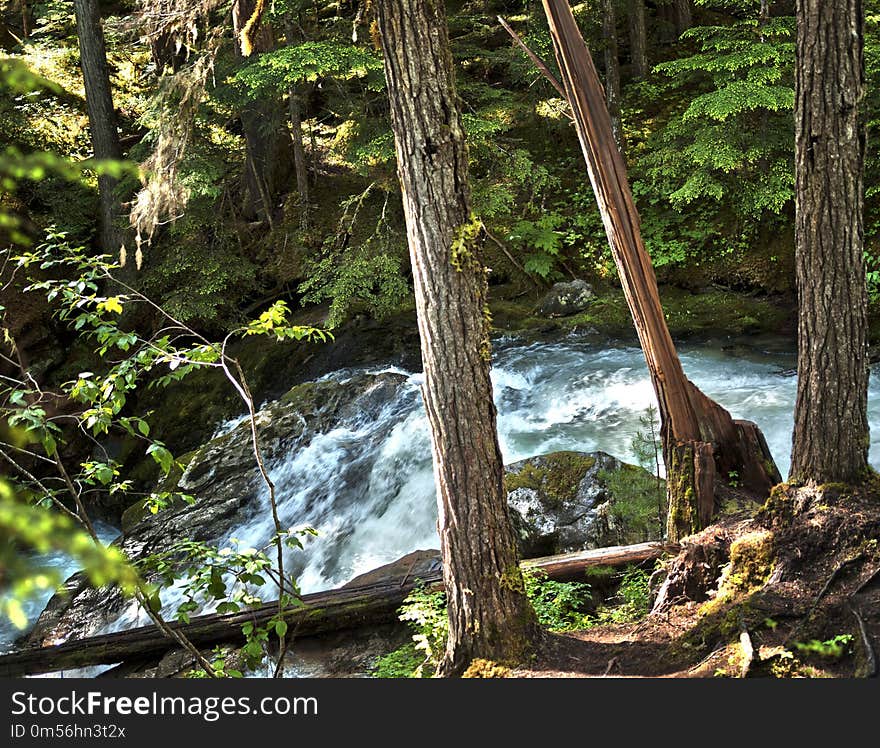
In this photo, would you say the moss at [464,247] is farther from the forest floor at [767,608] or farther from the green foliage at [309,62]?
the green foliage at [309,62]

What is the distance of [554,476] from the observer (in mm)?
7047

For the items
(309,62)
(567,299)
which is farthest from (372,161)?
(567,299)

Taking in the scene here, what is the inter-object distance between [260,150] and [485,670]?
37.2 feet

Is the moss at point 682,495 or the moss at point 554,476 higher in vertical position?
the moss at point 682,495

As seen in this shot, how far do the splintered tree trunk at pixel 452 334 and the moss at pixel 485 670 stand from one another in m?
0.04

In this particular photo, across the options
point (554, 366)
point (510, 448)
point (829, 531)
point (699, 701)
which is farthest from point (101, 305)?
point (554, 366)

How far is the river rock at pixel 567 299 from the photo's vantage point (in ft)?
38.4

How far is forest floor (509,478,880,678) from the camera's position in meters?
3.71

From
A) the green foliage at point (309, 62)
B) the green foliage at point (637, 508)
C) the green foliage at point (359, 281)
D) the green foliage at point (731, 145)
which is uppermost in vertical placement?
the green foliage at point (309, 62)

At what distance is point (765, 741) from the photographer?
11.0ft

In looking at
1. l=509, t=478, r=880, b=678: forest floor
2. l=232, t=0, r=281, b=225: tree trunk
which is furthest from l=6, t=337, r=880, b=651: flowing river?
l=232, t=0, r=281, b=225: tree trunk

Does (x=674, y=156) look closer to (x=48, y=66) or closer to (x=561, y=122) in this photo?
(x=561, y=122)

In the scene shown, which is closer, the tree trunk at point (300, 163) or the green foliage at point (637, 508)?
the green foliage at point (637, 508)

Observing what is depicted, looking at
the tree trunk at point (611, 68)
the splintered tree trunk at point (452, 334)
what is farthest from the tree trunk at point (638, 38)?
the splintered tree trunk at point (452, 334)
